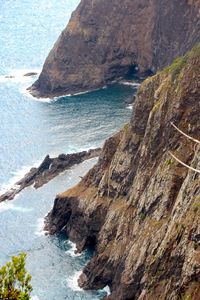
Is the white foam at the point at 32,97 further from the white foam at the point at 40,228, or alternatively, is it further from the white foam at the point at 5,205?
the white foam at the point at 40,228

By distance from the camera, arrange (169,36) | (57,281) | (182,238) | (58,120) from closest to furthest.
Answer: (182,238) → (57,281) → (58,120) → (169,36)

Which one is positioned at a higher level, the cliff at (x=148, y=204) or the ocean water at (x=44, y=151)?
the cliff at (x=148, y=204)

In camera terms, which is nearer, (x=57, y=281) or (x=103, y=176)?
(x=57, y=281)

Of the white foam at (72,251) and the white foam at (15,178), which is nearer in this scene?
the white foam at (72,251)

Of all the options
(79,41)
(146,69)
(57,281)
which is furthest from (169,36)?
(57,281)

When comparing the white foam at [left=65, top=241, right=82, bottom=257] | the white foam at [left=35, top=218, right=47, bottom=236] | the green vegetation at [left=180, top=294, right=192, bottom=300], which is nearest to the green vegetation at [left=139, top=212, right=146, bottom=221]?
the white foam at [left=65, top=241, right=82, bottom=257]

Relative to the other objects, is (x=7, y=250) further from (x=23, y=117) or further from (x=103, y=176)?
(x=23, y=117)

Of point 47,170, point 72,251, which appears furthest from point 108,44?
point 72,251

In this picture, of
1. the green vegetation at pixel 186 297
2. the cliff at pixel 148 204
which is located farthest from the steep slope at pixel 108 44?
the green vegetation at pixel 186 297
